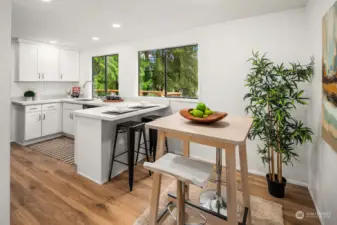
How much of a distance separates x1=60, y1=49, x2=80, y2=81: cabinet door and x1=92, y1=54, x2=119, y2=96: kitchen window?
1.68ft

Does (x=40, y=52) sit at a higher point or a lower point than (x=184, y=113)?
higher

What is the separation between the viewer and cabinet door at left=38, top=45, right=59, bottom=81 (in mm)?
4402

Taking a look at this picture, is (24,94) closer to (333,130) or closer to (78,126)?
(78,126)

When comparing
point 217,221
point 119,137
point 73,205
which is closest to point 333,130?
point 217,221

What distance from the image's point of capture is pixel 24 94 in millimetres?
4324

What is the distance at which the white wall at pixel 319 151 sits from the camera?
5.15 ft

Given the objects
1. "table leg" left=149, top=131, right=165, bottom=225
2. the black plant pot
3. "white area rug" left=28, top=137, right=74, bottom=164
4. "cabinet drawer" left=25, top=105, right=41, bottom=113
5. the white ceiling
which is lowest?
the black plant pot

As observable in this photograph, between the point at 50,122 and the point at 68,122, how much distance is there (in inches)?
15.2

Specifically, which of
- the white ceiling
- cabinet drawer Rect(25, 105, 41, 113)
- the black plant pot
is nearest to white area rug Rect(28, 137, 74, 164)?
cabinet drawer Rect(25, 105, 41, 113)

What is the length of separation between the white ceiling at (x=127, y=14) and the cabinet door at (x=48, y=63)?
790 mm

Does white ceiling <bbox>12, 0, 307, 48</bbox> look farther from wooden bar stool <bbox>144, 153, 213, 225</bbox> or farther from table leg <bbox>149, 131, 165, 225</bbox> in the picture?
wooden bar stool <bbox>144, 153, 213, 225</bbox>

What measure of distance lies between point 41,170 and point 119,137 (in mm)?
1353

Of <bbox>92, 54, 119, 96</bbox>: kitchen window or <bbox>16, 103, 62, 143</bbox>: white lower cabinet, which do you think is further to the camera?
<bbox>92, 54, 119, 96</bbox>: kitchen window

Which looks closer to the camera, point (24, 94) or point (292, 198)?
point (292, 198)
